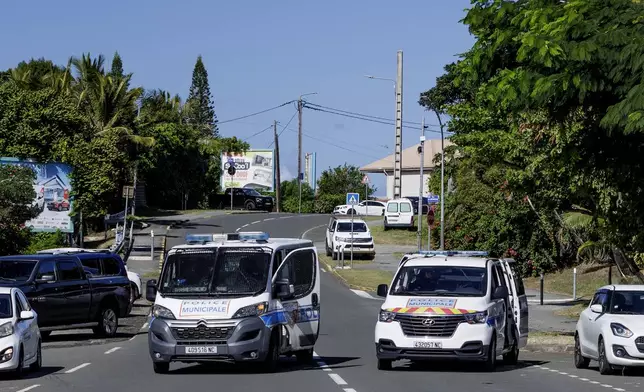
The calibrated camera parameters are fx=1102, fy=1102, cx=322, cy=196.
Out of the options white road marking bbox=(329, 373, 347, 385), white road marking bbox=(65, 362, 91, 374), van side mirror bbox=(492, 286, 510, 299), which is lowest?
white road marking bbox=(65, 362, 91, 374)

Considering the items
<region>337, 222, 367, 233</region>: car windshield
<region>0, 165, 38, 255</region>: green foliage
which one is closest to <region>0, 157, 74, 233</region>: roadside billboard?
<region>0, 165, 38, 255</region>: green foliage

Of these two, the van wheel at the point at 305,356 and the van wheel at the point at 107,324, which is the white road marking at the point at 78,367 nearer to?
the van wheel at the point at 305,356

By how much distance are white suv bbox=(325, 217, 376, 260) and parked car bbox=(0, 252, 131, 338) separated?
84.4 ft

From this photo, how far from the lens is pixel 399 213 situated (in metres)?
65.4

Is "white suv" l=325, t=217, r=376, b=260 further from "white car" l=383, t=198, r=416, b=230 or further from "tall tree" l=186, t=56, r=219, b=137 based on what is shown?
"tall tree" l=186, t=56, r=219, b=137

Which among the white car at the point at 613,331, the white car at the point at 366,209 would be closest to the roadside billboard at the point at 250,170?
the white car at the point at 366,209

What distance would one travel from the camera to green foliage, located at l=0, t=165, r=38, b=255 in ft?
136

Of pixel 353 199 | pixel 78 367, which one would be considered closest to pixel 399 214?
pixel 353 199

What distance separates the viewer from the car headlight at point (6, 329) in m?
17.6

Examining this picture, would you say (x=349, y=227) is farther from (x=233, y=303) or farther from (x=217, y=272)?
(x=233, y=303)

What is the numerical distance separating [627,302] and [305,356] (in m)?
5.87

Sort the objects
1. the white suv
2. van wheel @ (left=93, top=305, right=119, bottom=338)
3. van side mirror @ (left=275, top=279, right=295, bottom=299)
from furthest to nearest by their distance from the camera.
Answer: the white suv, van wheel @ (left=93, top=305, right=119, bottom=338), van side mirror @ (left=275, top=279, right=295, bottom=299)

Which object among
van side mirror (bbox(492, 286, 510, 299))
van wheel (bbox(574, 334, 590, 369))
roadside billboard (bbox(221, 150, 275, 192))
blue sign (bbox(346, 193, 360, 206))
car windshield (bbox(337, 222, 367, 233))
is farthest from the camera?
roadside billboard (bbox(221, 150, 275, 192))

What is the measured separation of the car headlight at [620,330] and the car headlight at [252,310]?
590 cm
